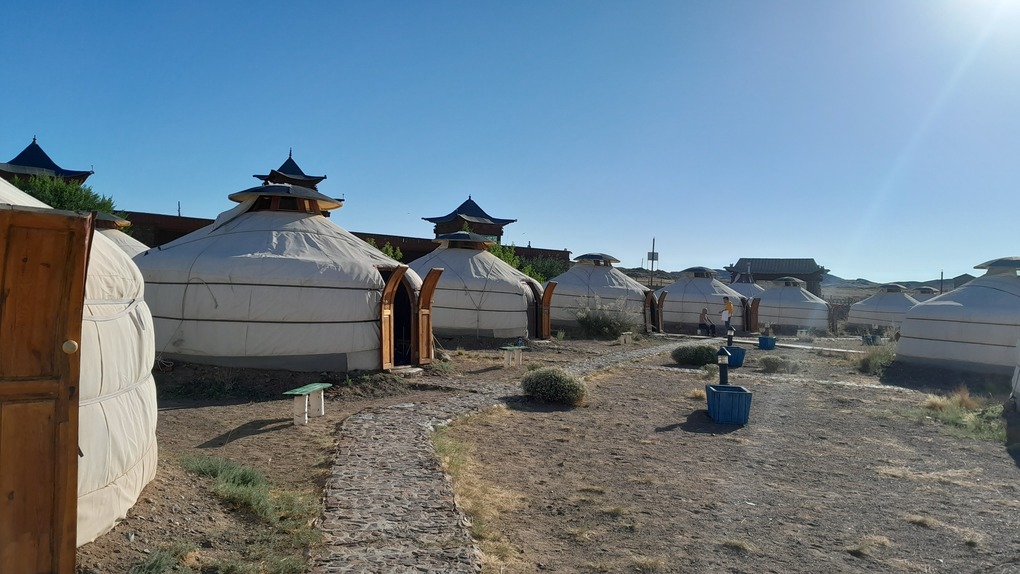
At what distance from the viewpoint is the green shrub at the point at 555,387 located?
29.7ft

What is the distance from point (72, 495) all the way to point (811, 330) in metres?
30.5

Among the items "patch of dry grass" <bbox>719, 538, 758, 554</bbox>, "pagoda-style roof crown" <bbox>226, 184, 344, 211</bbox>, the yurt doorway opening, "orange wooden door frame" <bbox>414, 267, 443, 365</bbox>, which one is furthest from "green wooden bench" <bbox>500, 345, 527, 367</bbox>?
"patch of dry grass" <bbox>719, 538, 758, 554</bbox>

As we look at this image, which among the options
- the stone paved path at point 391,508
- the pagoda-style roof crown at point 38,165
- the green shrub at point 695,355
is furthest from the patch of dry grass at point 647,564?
the pagoda-style roof crown at point 38,165

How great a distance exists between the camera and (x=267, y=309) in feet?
30.8

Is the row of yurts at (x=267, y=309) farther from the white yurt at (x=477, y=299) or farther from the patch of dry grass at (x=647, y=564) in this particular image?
the patch of dry grass at (x=647, y=564)

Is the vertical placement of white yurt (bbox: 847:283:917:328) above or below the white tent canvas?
below

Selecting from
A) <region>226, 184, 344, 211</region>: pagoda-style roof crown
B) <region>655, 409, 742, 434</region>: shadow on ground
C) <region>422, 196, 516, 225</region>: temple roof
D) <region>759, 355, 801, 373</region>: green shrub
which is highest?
<region>422, 196, 516, 225</region>: temple roof

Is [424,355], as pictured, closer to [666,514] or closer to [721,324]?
[666,514]

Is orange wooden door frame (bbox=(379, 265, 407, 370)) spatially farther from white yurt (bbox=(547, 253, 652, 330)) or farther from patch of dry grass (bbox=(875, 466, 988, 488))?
white yurt (bbox=(547, 253, 652, 330))

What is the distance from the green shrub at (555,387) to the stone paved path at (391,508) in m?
2.23

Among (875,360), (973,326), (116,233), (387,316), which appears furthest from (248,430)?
(973,326)

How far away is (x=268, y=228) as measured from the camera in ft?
35.0

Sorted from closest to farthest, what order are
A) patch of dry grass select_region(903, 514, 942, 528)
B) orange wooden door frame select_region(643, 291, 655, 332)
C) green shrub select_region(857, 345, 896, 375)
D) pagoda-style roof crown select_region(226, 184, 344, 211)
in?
patch of dry grass select_region(903, 514, 942, 528) < pagoda-style roof crown select_region(226, 184, 344, 211) < green shrub select_region(857, 345, 896, 375) < orange wooden door frame select_region(643, 291, 655, 332)

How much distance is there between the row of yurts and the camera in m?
3.67
